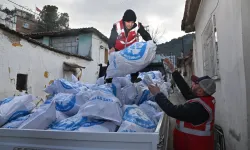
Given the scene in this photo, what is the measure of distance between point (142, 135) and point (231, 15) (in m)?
2.16

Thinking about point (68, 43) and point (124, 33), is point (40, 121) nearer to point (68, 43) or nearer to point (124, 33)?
point (124, 33)

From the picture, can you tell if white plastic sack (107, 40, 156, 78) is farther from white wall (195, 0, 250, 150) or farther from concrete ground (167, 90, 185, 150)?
concrete ground (167, 90, 185, 150)

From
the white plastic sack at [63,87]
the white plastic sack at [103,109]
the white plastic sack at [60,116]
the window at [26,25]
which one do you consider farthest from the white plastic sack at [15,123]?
the window at [26,25]

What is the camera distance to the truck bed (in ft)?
4.19

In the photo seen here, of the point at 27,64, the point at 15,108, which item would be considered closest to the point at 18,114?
the point at 15,108

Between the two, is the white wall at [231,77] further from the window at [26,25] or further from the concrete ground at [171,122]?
the window at [26,25]

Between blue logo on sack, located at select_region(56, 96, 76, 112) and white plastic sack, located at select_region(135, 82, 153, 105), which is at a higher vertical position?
white plastic sack, located at select_region(135, 82, 153, 105)

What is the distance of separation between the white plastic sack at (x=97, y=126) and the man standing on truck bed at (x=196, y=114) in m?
0.57

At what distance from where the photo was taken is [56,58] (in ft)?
33.5

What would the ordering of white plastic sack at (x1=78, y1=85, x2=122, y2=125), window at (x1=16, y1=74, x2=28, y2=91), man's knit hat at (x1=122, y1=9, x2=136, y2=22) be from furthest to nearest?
window at (x1=16, y1=74, x2=28, y2=91), man's knit hat at (x1=122, y1=9, x2=136, y2=22), white plastic sack at (x1=78, y1=85, x2=122, y2=125)

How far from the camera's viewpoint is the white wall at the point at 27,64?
6.88 metres

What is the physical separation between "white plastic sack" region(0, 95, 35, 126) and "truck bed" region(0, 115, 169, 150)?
40 cm

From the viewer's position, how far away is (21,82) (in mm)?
7883

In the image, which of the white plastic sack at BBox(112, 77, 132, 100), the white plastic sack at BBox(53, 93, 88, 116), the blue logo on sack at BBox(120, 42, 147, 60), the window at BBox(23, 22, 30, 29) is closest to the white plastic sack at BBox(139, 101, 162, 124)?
the white plastic sack at BBox(112, 77, 132, 100)
